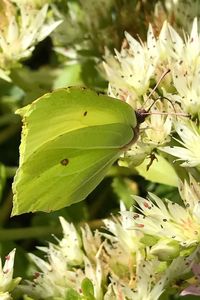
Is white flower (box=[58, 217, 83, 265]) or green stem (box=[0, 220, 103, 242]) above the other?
white flower (box=[58, 217, 83, 265])

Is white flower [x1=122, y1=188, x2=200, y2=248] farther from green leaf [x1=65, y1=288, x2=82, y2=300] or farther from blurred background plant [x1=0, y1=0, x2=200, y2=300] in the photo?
green leaf [x1=65, y1=288, x2=82, y2=300]

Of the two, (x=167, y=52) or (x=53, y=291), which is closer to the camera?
(x=53, y=291)

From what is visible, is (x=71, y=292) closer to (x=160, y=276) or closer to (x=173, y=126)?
(x=160, y=276)

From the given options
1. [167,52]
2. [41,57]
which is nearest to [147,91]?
[167,52]

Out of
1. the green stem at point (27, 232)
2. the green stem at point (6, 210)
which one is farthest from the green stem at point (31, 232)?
the green stem at point (6, 210)

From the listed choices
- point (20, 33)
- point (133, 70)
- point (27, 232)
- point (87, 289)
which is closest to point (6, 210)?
point (27, 232)

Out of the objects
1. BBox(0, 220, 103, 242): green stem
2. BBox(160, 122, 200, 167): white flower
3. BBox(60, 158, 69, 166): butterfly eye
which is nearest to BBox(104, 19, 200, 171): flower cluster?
BBox(160, 122, 200, 167): white flower
